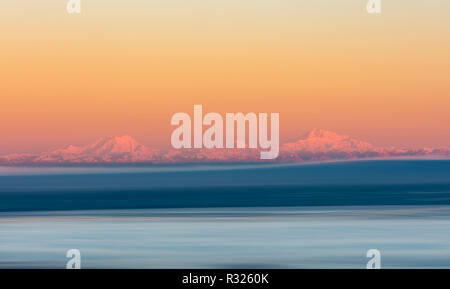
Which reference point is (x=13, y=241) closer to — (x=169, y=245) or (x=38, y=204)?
(x=169, y=245)

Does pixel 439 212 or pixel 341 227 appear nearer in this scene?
pixel 341 227

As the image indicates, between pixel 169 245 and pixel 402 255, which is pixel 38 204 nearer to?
pixel 169 245

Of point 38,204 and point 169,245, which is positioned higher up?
point 38,204

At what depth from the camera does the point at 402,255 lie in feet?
82.1

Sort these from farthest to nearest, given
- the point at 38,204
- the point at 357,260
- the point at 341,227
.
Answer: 1. the point at 38,204
2. the point at 341,227
3. the point at 357,260

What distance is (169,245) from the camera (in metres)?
26.9

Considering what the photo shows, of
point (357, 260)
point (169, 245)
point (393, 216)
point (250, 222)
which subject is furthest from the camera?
point (393, 216)
